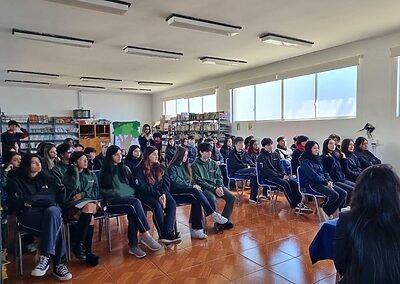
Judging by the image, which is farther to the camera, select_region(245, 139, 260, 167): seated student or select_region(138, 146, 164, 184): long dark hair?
select_region(245, 139, 260, 167): seated student

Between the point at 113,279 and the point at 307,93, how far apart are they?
5.81 metres

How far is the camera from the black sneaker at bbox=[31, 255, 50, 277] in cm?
276

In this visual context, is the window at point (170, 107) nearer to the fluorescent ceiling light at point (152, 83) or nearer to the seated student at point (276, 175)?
the fluorescent ceiling light at point (152, 83)

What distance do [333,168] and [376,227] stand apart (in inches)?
134

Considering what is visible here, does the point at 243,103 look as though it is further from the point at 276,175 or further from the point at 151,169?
the point at 151,169

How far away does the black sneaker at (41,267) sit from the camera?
109 inches

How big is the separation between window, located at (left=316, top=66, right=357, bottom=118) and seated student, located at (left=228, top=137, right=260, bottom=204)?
7.02 feet

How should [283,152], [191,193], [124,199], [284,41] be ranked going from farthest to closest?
[283,152] → [284,41] → [191,193] → [124,199]

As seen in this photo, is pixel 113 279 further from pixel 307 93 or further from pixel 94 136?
pixel 94 136

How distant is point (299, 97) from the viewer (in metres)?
7.22

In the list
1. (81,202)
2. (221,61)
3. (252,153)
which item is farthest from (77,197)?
(221,61)

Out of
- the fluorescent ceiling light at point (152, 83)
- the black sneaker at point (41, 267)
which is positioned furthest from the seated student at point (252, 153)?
the fluorescent ceiling light at point (152, 83)

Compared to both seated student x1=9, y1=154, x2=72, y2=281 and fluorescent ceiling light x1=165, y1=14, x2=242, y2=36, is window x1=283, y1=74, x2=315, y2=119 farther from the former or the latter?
seated student x1=9, y1=154, x2=72, y2=281

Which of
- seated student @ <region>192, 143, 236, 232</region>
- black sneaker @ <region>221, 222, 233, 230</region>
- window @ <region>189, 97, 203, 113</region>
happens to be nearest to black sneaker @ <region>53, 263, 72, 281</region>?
seated student @ <region>192, 143, 236, 232</region>
